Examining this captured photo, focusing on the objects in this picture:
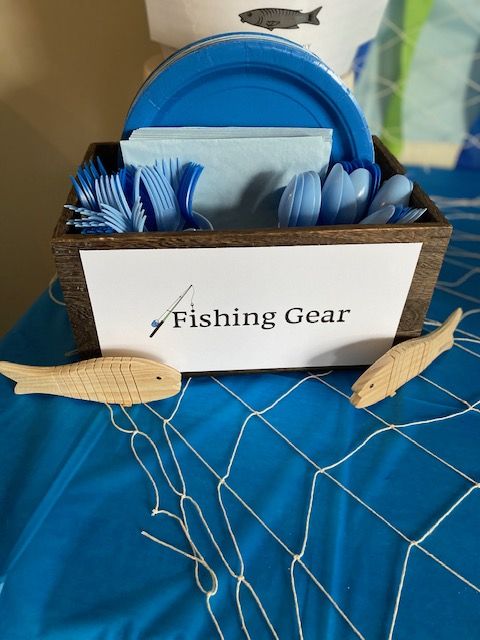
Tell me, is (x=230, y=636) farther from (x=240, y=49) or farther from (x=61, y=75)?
(x=61, y=75)

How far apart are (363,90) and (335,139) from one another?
0.32 meters

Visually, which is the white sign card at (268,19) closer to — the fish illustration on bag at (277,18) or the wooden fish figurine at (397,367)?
the fish illustration on bag at (277,18)

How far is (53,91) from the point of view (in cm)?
78

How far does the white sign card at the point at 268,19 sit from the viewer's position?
0.53 m

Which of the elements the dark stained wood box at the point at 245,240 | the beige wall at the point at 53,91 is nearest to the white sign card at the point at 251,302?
the dark stained wood box at the point at 245,240

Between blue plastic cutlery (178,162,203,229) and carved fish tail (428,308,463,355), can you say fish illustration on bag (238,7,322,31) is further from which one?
carved fish tail (428,308,463,355)

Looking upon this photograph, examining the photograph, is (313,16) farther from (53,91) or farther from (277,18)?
(53,91)

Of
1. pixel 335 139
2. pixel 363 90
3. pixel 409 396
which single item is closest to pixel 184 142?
pixel 335 139

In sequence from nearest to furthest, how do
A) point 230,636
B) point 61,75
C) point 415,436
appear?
point 230,636 → point 415,436 → point 61,75

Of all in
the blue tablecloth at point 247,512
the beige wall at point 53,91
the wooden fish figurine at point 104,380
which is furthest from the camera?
the beige wall at point 53,91

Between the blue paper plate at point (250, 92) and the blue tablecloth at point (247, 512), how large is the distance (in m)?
0.24

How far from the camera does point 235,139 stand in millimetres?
481

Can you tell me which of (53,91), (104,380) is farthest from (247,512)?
(53,91)

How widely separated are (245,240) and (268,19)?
0.28m
